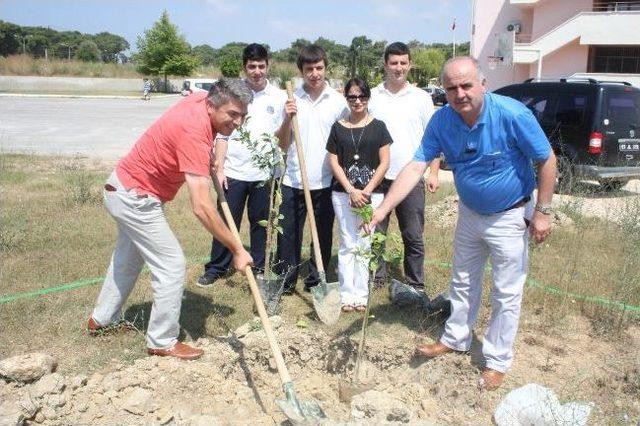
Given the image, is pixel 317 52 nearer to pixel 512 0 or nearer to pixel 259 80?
pixel 259 80

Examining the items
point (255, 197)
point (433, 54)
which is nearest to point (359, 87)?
point (255, 197)

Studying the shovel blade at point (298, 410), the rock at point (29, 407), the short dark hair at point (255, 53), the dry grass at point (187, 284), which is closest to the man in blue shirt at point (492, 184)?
the dry grass at point (187, 284)

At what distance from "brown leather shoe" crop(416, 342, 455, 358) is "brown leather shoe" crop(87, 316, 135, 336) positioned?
197 cm

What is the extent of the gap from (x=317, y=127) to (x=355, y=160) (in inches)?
16.9

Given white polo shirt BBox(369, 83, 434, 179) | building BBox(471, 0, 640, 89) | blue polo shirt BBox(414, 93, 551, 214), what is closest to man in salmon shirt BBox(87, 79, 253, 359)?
blue polo shirt BBox(414, 93, 551, 214)

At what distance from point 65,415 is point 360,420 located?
1.57 metres

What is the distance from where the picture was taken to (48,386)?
9.80 ft

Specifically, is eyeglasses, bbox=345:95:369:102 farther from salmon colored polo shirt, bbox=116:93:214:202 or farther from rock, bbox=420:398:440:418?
rock, bbox=420:398:440:418

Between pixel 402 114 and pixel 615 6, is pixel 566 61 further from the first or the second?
pixel 402 114

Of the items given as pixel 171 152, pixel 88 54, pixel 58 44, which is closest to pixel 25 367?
pixel 171 152

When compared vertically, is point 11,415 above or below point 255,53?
below

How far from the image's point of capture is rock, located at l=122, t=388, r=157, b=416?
9.63ft

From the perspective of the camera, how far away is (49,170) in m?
9.78

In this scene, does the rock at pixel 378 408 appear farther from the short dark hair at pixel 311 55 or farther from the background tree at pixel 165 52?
the background tree at pixel 165 52
